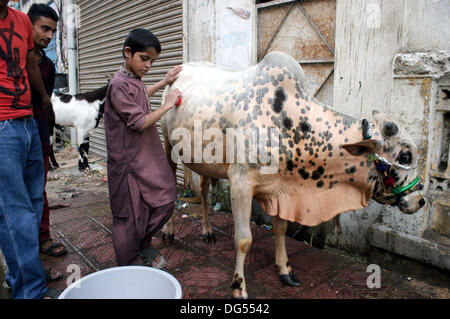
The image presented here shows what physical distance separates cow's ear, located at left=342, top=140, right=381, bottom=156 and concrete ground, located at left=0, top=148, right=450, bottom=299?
3.91 ft

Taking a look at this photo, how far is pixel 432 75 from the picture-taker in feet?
9.43

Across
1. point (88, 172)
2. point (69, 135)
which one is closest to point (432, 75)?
point (88, 172)

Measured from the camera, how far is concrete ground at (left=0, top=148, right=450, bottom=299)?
2883 mm

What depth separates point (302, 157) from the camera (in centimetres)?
262

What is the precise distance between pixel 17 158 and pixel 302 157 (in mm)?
2038

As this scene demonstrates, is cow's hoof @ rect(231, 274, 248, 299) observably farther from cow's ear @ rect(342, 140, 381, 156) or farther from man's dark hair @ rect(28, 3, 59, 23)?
man's dark hair @ rect(28, 3, 59, 23)

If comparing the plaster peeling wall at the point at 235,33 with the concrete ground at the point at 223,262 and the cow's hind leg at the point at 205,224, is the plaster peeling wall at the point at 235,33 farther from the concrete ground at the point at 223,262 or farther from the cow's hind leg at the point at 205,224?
the concrete ground at the point at 223,262

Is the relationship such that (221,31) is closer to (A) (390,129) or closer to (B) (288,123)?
(B) (288,123)

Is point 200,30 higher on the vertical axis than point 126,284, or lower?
higher

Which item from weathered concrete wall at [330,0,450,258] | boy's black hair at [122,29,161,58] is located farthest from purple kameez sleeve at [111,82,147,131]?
weathered concrete wall at [330,0,450,258]

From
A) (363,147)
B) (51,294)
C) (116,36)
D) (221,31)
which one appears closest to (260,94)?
(363,147)
